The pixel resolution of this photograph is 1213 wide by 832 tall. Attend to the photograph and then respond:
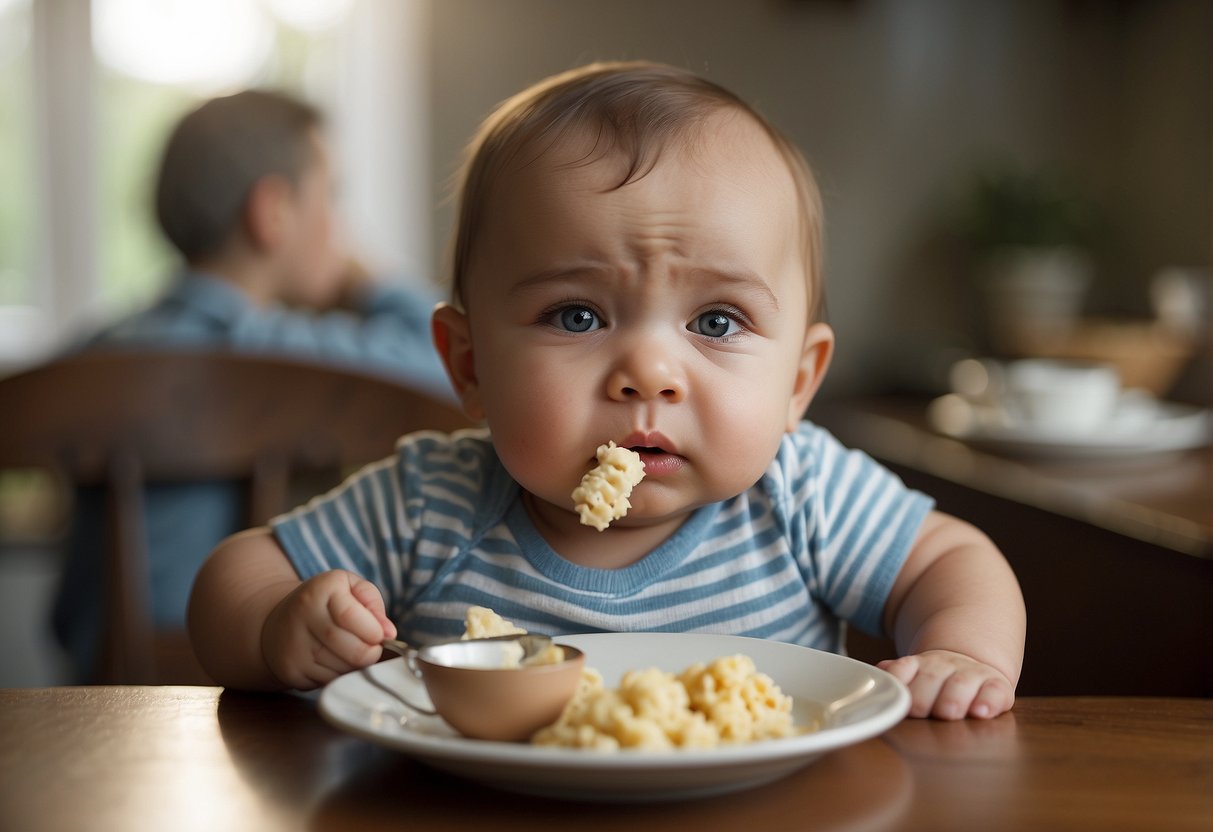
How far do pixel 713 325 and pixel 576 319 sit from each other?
0.29 feet

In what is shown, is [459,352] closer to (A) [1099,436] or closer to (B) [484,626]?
(B) [484,626]

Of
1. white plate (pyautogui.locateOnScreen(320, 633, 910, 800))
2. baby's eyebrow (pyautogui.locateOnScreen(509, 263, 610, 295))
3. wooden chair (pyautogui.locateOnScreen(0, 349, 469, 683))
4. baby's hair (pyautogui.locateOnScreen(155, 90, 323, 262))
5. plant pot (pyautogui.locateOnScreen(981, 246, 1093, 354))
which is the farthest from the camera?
plant pot (pyautogui.locateOnScreen(981, 246, 1093, 354))

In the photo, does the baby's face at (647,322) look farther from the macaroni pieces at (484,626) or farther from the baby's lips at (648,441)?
the macaroni pieces at (484,626)

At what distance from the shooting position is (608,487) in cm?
75

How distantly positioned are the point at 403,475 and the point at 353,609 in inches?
10.0

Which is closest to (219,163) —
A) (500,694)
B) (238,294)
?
(238,294)

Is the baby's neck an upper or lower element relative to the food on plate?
lower

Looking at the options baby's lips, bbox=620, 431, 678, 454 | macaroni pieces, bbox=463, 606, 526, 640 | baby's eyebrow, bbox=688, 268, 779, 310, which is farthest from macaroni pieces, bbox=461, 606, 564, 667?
baby's eyebrow, bbox=688, 268, 779, 310

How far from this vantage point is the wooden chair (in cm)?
132

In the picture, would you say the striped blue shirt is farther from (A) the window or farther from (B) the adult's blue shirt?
(A) the window

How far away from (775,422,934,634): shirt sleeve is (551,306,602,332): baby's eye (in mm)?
191

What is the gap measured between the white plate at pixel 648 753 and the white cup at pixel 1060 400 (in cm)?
141

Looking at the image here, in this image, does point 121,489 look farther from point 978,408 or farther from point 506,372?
point 978,408

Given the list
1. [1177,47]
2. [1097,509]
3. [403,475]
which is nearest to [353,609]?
[403,475]
